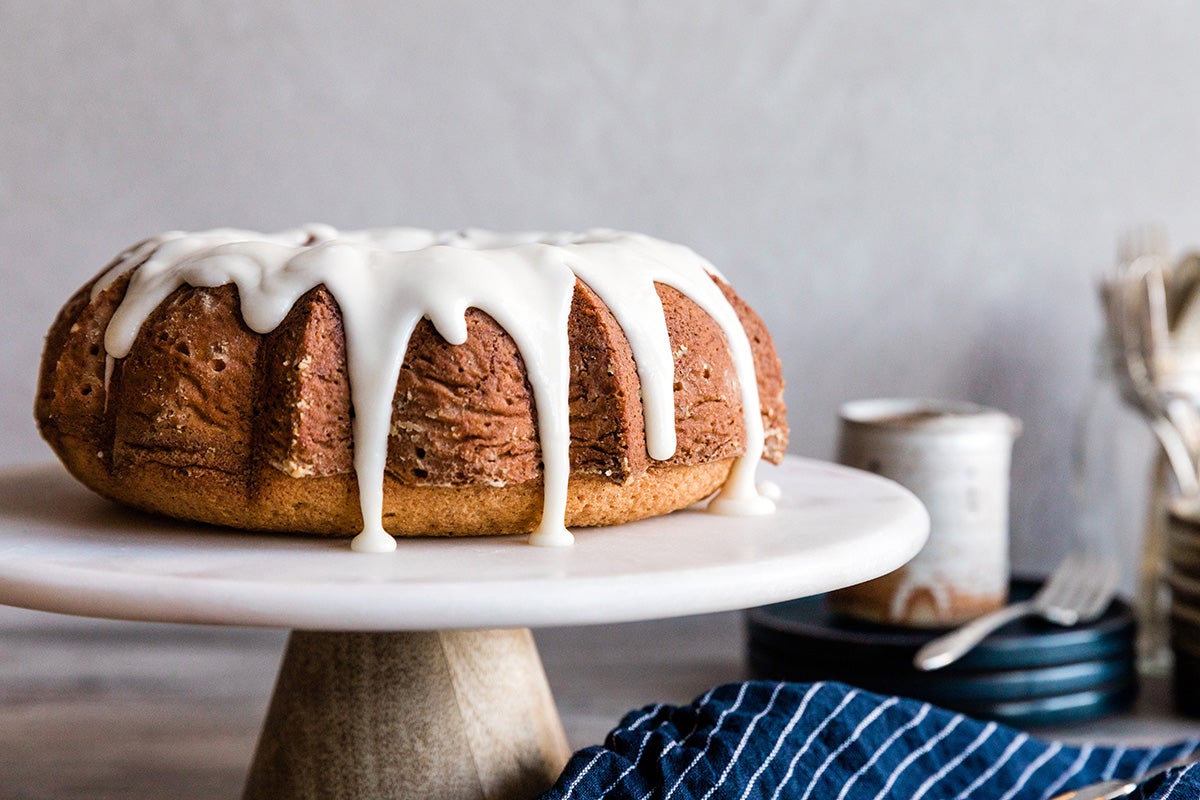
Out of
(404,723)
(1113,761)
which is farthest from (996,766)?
(404,723)

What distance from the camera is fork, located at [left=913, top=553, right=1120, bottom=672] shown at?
4.11 ft

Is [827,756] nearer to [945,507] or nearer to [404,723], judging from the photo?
[404,723]

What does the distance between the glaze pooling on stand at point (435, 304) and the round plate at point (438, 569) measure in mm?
52

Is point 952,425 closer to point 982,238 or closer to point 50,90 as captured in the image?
point 982,238

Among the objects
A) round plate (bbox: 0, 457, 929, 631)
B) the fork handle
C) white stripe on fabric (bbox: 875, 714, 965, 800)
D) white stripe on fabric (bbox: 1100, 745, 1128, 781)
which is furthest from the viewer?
the fork handle

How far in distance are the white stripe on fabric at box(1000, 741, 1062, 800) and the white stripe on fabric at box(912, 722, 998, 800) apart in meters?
0.04

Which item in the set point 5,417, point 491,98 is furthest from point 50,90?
point 491,98

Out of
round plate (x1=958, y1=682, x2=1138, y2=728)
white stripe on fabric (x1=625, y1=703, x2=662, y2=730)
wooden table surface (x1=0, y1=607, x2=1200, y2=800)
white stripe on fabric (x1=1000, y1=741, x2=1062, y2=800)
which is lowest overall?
wooden table surface (x1=0, y1=607, x2=1200, y2=800)

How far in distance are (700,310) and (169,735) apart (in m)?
0.84

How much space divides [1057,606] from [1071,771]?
34 centimetres

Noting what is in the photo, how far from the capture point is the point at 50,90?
64.9 inches

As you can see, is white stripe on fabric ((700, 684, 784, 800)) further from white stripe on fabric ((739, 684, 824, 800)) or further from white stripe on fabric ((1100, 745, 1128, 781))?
white stripe on fabric ((1100, 745, 1128, 781))

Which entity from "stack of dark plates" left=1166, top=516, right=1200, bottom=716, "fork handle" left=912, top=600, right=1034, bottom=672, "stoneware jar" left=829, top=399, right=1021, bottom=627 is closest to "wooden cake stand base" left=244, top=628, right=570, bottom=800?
"fork handle" left=912, top=600, right=1034, bottom=672

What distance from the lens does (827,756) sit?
991mm
